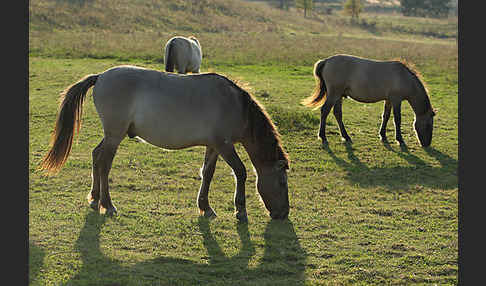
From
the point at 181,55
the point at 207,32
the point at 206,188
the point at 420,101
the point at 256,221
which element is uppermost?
the point at 207,32

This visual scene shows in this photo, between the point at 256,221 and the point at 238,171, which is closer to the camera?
the point at 238,171

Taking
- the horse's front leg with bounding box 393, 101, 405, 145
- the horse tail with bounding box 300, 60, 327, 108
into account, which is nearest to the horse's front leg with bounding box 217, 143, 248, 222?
the horse tail with bounding box 300, 60, 327, 108

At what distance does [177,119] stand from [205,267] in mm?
1940

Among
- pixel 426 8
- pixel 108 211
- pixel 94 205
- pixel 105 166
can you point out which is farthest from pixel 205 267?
pixel 426 8

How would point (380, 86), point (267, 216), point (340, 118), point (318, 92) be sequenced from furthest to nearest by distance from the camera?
point (318, 92)
point (340, 118)
point (380, 86)
point (267, 216)

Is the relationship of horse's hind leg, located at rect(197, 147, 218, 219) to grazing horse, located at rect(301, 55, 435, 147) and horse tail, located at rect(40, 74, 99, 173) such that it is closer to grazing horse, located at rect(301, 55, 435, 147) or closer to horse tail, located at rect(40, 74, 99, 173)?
horse tail, located at rect(40, 74, 99, 173)

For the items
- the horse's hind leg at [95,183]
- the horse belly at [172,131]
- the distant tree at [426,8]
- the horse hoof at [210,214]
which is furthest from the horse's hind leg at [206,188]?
the distant tree at [426,8]

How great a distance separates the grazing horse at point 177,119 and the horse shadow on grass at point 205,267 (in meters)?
0.90

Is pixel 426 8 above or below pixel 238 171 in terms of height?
above

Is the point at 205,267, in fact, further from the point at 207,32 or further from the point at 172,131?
the point at 207,32

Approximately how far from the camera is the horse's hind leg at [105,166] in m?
6.82

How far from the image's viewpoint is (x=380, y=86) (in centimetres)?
1155

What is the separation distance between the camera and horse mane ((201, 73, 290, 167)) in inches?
269

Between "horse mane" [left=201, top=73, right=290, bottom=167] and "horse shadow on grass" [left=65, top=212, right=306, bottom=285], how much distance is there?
108 cm
